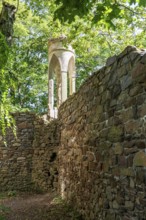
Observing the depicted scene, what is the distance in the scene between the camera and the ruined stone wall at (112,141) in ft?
11.4

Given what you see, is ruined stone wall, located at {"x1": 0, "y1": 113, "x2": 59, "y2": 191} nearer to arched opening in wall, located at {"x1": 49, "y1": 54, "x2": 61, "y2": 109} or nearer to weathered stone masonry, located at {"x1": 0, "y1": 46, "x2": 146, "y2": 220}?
weathered stone masonry, located at {"x1": 0, "y1": 46, "x2": 146, "y2": 220}

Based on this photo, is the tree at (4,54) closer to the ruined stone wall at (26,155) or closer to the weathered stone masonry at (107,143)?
the weathered stone masonry at (107,143)

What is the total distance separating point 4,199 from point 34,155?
1938 millimetres

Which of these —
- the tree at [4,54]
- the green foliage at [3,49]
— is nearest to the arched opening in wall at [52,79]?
the tree at [4,54]

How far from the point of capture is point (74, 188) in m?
6.34

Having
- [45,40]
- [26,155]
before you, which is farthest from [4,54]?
[45,40]

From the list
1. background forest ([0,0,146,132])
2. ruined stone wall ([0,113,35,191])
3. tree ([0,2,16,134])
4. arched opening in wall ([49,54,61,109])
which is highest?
background forest ([0,0,146,132])

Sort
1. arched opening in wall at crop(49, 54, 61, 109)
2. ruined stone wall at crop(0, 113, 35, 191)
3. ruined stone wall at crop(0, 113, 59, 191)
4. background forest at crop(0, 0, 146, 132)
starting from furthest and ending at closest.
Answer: arched opening in wall at crop(49, 54, 61, 109), background forest at crop(0, 0, 146, 132), ruined stone wall at crop(0, 113, 35, 191), ruined stone wall at crop(0, 113, 59, 191)

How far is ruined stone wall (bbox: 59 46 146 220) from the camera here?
348cm

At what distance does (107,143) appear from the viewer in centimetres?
439

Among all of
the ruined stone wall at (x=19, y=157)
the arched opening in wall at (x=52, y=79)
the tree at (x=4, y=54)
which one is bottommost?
the ruined stone wall at (x=19, y=157)

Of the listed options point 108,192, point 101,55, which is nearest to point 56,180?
point 108,192

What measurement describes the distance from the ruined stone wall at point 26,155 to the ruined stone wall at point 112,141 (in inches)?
126

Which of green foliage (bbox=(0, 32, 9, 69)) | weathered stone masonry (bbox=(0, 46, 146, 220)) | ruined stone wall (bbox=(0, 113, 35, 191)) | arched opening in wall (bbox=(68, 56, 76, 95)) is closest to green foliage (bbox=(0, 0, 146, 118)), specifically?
arched opening in wall (bbox=(68, 56, 76, 95))
